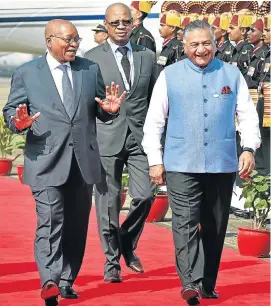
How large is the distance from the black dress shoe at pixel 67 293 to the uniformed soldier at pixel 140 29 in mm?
6062

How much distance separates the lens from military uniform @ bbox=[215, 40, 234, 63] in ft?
47.5

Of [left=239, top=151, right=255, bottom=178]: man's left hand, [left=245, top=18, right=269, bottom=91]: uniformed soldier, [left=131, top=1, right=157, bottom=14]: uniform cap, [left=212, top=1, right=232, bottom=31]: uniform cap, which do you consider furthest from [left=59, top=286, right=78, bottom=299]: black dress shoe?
[left=212, top=1, right=232, bottom=31]: uniform cap

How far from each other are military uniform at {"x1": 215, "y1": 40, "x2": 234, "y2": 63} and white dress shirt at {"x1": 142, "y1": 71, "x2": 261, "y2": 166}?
6192 millimetres

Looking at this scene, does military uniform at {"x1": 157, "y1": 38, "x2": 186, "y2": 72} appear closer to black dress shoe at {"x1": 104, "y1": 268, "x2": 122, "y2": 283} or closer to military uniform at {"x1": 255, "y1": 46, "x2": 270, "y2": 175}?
military uniform at {"x1": 255, "y1": 46, "x2": 270, "y2": 175}

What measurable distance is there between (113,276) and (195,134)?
4.95 feet

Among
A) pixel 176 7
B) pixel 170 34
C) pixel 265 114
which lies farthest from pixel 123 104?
pixel 176 7

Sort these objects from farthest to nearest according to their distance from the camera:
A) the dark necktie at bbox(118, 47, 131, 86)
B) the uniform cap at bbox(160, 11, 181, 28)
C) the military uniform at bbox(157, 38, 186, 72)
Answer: the uniform cap at bbox(160, 11, 181, 28) < the military uniform at bbox(157, 38, 186, 72) < the dark necktie at bbox(118, 47, 131, 86)

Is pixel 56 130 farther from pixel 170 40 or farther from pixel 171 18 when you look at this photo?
pixel 171 18

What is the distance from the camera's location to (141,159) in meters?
9.45

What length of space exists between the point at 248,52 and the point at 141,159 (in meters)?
4.98

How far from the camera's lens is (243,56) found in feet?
46.5

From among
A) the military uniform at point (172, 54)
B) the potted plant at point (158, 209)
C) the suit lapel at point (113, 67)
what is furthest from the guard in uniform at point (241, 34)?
the suit lapel at point (113, 67)

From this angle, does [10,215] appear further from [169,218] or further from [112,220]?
[112,220]

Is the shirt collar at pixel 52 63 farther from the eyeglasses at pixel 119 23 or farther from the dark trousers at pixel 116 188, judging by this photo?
the dark trousers at pixel 116 188
